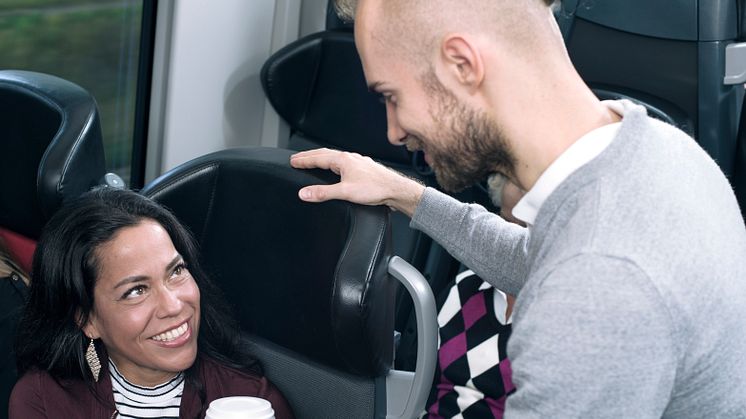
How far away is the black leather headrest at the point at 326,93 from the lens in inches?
116

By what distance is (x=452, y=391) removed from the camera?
1978 millimetres

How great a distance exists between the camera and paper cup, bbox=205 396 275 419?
149 cm

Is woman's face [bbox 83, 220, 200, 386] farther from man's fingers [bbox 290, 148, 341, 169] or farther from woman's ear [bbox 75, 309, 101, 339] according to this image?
man's fingers [bbox 290, 148, 341, 169]

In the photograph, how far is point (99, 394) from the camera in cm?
177

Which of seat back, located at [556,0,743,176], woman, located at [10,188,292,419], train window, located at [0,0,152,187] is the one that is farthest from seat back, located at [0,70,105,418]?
seat back, located at [556,0,743,176]

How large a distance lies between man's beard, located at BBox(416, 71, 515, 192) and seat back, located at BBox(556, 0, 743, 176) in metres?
1.40

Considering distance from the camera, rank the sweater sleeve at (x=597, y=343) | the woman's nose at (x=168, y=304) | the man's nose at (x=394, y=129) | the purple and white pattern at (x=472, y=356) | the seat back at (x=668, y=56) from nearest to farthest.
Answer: the sweater sleeve at (x=597, y=343), the man's nose at (x=394, y=129), the woman's nose at (x=168, y=304), the purple and white pattern at (x=472, y=356), the seat back at (x=668, y=56)

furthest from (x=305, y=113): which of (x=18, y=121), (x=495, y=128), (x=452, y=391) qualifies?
(x=495, y=128)

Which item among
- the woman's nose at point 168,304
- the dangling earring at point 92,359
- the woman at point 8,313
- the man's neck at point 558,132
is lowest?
the woman at point 8,313

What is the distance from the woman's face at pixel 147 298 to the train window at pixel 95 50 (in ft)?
3.72

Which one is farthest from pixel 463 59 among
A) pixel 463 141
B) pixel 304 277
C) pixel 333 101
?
pixel 333 101

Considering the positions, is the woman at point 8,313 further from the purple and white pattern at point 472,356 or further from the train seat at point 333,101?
the train seat at point 333,101

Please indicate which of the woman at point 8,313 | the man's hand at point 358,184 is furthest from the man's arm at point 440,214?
the woman at point 8,313

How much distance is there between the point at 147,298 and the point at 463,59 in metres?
0.85
